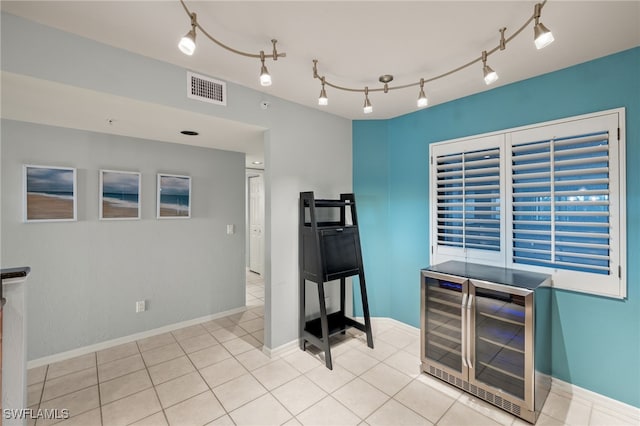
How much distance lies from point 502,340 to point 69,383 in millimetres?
3611

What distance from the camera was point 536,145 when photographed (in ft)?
7.67

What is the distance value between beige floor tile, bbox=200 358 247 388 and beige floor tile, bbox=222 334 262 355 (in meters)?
0.20

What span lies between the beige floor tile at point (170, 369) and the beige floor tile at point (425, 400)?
193cm

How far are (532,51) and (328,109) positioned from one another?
6.06 feet

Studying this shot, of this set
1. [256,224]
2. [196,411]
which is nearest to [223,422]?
[196,411]

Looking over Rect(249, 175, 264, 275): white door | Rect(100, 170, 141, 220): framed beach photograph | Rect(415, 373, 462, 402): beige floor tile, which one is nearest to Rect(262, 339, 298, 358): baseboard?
Rect(415, 373, 462, 402): beige floor tile

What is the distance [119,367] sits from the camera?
262 centimetres

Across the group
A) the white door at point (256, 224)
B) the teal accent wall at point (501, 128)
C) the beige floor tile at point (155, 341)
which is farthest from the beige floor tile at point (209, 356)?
the white door at point (256, 224)

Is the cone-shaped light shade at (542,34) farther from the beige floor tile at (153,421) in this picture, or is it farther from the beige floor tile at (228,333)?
the beige floor tile at (228,333)

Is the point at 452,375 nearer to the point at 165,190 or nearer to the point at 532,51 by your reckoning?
the point at 532,51

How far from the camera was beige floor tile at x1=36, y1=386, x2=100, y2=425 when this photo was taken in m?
2.07

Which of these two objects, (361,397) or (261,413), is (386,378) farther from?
(261,413)

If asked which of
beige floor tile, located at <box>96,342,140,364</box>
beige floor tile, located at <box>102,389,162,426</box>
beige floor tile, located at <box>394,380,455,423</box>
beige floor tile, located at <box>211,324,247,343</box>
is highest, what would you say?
beige floor tile, located at <box>211,324,247,343</box>

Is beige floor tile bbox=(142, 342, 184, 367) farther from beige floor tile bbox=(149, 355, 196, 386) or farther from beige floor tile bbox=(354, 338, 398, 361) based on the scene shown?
beige floor tile bbox=(354, 338, 398, 361)
